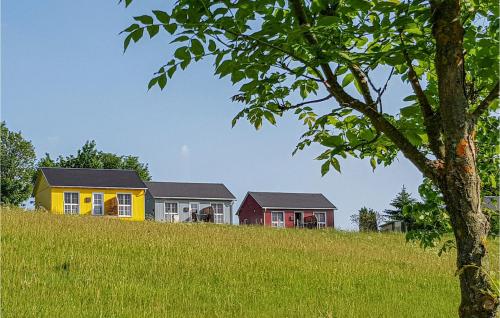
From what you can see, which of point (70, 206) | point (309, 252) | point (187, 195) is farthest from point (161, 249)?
point (187, 195)

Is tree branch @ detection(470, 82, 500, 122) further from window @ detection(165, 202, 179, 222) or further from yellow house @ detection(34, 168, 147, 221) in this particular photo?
window @ detection(165, 202, 179, 222)

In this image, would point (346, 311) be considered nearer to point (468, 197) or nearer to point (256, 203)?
point (468, 197)

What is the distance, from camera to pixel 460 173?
290 centimetres

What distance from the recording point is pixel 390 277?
1258 cm

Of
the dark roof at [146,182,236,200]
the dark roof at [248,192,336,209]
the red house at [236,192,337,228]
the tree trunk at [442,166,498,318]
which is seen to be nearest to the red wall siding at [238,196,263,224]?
the red house at [236,192,337,228]

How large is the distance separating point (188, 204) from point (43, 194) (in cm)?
1102

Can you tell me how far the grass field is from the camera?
8211 millimetres

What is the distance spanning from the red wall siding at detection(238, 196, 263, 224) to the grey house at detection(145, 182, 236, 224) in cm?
343

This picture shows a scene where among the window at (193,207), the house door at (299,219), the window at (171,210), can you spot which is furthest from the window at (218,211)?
the house door at (299,219)

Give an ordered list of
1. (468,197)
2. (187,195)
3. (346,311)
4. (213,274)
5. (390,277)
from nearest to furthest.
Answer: (468,197) < (346,311) < (213,274) < (390,277) < (187,195)

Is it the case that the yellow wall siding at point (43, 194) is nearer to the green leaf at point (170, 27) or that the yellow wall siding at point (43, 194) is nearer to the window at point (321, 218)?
the window at point (321, 218)

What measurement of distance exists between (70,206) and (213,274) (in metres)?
29.1

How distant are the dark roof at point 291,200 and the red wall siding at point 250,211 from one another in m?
0.74

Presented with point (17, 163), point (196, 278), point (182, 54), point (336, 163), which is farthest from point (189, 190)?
point (182, 54)
